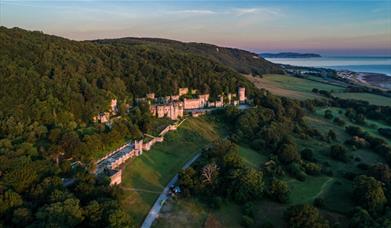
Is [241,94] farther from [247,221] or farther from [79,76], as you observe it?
[247,221]

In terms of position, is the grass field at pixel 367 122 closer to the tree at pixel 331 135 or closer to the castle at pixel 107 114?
the tree at pixel 331 135

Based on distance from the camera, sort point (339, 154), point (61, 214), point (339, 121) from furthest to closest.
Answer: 1. point (339, 121)
2. point (339, 154)
3. point (61, 214)

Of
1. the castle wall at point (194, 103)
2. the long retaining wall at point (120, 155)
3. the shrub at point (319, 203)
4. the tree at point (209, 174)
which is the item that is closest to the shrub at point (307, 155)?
the shrub at point (319, 203)

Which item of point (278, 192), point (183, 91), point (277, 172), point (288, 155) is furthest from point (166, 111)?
point (278, 192)

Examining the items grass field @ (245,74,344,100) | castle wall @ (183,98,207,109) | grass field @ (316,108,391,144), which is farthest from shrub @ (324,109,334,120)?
castle wall @ (183,98,207,109)

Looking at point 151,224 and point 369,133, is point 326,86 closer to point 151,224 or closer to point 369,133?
point 369,133

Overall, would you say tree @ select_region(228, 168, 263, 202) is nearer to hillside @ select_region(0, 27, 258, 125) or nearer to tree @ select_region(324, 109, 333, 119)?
hillside @ select_region(0, 27, 258, 125)

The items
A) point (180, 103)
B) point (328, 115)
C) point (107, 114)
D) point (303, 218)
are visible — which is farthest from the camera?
point (328, 115)
